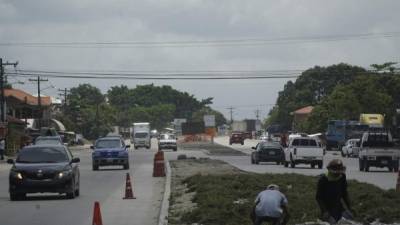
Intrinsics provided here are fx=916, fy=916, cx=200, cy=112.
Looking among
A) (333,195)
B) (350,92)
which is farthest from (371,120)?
(333,195)

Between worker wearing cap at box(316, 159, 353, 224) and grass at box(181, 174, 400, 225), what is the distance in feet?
10.4

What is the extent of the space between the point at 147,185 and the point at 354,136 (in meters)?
53.8

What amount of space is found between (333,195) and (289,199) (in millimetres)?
7422

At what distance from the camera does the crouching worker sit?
13539 mm

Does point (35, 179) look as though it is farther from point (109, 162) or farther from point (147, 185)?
point (109, 162)

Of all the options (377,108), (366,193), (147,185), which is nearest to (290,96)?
(377,108)

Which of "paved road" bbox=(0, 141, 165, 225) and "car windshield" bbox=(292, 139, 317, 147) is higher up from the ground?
"car windshield" bbox=(292, 139, 317, 147)

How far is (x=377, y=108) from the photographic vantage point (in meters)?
102

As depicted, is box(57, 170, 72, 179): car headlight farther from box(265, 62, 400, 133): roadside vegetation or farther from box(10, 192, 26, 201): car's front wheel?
box(265, 62, 400, 133): roadside vegetation

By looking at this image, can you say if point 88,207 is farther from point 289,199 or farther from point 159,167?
point 159,167

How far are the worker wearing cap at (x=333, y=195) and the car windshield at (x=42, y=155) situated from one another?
1414cm

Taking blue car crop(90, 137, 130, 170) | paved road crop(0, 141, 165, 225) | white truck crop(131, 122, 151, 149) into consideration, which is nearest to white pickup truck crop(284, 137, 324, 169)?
blue car crop(90, 137, 130, 170)

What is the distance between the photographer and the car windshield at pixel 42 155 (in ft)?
88.0

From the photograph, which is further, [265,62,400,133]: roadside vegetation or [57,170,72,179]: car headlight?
[265,62,400,133]: roadside vegetation
